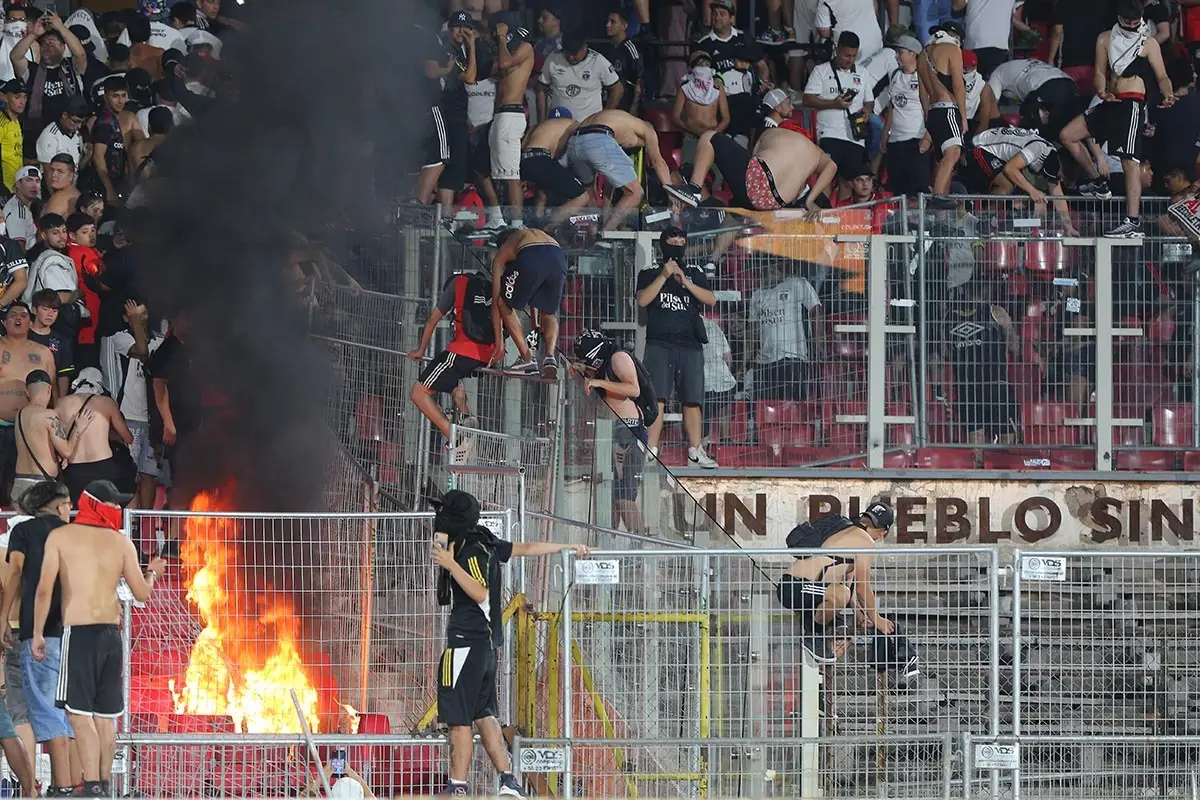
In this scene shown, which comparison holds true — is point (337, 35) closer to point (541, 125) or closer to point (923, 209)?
point (541, 125)

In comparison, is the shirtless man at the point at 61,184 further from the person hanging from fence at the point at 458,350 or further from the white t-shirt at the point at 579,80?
the person hanging from fence at the point at 458,350

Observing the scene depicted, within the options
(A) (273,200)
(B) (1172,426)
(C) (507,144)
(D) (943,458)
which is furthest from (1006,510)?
(A) (273,200)

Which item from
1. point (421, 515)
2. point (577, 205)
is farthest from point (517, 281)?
point (421, 515)

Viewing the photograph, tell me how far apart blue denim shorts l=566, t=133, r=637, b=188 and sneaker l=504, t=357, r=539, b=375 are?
3.04 metres

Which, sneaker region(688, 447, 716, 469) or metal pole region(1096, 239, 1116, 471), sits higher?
metal pole region(1096, 239, 1116, 471)

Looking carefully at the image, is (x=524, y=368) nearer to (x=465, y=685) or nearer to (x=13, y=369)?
(x=465, y=685)

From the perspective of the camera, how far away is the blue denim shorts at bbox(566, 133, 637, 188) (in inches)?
654

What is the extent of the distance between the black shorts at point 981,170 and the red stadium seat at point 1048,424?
8.36ft

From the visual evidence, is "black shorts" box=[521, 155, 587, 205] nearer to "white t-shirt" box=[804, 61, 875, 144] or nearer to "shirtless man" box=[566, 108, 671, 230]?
"shirtless man" box=[566, 108, 671, 230]

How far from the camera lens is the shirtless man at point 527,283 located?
46.3 ft

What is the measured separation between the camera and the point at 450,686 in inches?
407

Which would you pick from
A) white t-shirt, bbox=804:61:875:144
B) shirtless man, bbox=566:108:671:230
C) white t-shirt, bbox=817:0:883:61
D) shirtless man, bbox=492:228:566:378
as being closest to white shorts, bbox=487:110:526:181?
shirtless man, bbox=566:108:671:230

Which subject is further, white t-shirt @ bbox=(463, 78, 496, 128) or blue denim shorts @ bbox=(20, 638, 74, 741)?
white t-shirt @ bbox=(463, 78, 496, 128)

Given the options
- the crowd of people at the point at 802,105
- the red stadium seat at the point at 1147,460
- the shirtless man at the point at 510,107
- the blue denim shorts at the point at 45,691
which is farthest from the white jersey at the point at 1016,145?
the blue denim shorts at the point at 45,691
